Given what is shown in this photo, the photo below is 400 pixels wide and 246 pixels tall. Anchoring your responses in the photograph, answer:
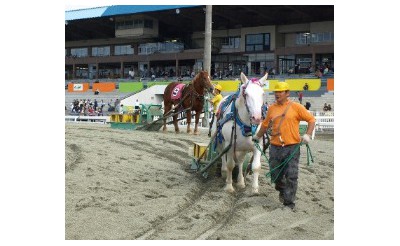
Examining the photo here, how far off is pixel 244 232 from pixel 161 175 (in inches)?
136

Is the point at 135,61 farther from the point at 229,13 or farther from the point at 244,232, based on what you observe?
the point at 244,232

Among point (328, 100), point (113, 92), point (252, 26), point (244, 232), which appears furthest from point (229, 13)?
point (244, 232)

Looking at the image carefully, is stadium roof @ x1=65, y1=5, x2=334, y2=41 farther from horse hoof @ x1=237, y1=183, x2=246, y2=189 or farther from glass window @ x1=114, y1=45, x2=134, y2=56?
horse hoof @ x1=237, y1=183, x2=246, y2=189

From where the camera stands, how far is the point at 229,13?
40.9 m

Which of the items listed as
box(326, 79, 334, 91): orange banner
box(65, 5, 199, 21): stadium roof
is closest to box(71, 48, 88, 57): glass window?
box(65, 5, 199, 21): stadium roof

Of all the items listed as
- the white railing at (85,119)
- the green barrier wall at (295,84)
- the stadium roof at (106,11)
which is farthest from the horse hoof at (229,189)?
the stadium roof at (106,11)

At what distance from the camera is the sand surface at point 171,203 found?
6.84m

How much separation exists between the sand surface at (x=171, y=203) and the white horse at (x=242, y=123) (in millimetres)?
415

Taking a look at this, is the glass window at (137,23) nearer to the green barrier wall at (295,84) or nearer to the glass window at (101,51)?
the glass window at (101,51)

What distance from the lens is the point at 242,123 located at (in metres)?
8.58

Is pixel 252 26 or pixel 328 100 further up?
pixel 252 26

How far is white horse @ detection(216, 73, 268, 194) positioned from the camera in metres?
7.91

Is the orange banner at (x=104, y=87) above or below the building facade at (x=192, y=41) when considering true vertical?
below

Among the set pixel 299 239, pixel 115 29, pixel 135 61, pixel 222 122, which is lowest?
pixel 299 239
